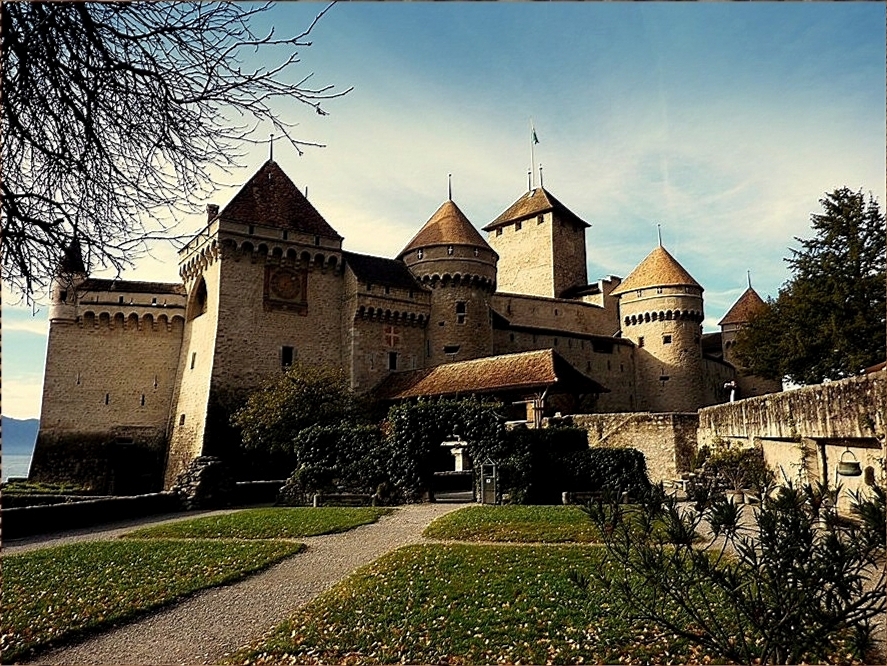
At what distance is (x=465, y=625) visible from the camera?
236 inches

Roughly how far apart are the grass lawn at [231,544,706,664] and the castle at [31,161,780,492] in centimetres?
1376

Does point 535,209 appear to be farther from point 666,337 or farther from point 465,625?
point 465,625

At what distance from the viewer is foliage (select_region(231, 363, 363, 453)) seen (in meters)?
22.5

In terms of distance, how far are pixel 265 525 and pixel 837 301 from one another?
867 inches

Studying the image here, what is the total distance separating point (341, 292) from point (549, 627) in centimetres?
2405

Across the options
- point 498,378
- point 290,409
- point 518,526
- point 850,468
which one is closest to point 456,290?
point 498,378

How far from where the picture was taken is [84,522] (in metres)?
14.5

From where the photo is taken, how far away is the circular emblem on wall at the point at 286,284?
1062 inches

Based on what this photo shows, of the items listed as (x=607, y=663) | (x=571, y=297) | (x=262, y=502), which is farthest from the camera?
(x=571, y=297)

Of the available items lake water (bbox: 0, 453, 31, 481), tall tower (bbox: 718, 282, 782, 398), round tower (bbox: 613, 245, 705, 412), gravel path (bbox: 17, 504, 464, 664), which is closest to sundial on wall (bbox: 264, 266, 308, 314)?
lake water (bbox: 0, 453, 31, 481)

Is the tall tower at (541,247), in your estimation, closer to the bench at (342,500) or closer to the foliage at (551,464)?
the foliage at (551,464)

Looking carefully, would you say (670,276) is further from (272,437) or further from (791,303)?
(272,437)

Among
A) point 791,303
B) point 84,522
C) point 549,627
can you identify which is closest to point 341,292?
point 84,522

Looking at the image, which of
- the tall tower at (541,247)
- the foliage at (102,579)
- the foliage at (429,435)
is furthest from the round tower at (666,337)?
the foliage at (102,579)
